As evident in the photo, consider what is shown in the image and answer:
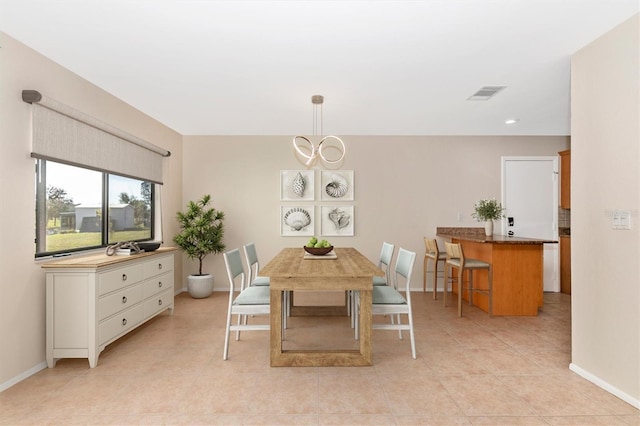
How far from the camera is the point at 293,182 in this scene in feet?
18.1

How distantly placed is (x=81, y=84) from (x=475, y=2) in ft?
10.9

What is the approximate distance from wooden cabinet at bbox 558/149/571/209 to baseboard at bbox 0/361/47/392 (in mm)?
6520

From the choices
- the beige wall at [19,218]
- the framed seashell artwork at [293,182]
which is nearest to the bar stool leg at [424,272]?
the framed seashell artwork at [293,182]

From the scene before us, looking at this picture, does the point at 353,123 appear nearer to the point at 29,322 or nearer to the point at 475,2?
the point at 475,2

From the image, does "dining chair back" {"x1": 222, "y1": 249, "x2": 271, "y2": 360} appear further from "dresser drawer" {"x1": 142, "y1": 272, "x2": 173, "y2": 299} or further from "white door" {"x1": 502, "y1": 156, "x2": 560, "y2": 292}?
"white door" {"x1": 502, "y1": 156, "x2": 560, "y2": 292}

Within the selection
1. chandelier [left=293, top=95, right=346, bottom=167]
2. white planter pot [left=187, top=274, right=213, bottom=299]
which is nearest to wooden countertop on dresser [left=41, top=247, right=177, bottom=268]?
white planter pot [left=187, top=274, right=213, bottom=299]

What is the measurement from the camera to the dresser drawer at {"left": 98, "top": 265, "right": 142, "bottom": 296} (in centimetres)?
288

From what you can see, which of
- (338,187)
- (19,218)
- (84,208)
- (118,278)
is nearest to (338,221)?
(338,187)

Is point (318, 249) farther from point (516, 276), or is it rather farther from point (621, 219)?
point (516, 276)

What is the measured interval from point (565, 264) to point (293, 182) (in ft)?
14.1

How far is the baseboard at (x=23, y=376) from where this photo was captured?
8.01ft

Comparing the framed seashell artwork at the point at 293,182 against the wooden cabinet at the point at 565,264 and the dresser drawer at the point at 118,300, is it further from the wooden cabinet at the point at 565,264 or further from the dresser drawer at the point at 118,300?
the wooden cabinet at the point at 565,264

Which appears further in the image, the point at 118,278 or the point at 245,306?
the point at 118,278

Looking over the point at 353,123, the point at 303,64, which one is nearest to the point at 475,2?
the point at 303,64
